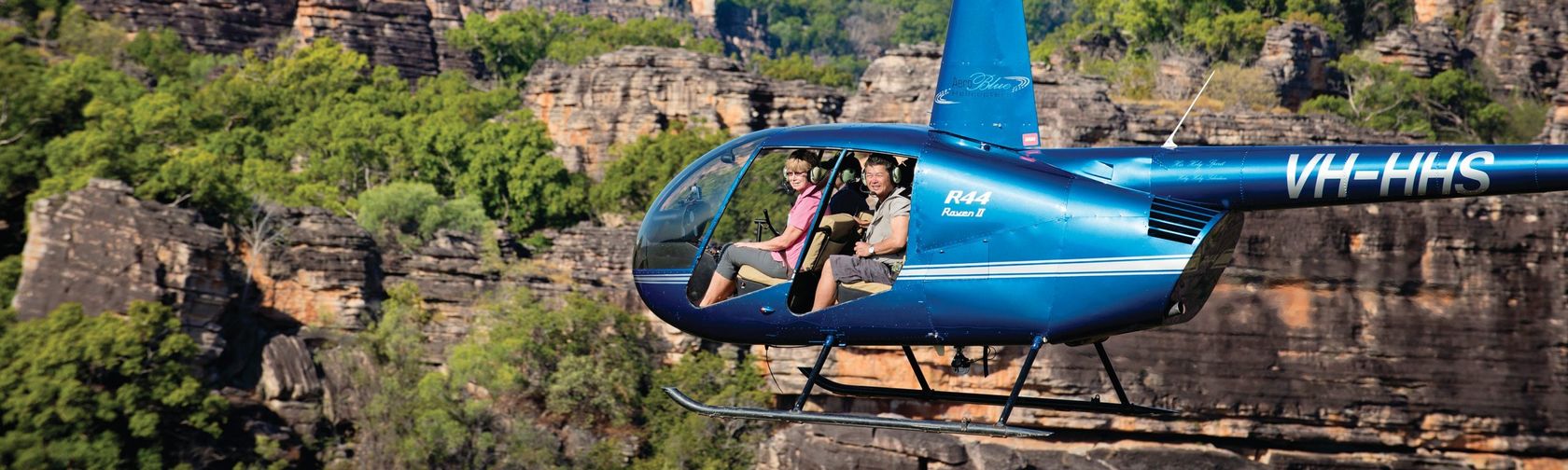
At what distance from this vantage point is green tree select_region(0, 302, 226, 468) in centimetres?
4659

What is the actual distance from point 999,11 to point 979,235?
176cm

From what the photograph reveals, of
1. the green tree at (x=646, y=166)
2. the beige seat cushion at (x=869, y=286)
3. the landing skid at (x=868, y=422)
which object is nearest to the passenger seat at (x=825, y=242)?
the beige seat cushion at (x=869, y=286)

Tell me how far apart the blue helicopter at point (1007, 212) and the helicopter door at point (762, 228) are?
25mm

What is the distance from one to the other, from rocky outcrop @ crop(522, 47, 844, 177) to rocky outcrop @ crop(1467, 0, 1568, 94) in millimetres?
24308

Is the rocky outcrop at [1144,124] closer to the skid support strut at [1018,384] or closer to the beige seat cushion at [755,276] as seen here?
the beige seat cushion at [755,276]

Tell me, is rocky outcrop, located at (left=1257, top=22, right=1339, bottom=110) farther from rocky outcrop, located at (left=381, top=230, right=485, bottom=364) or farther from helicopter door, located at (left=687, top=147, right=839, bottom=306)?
helicopter door, located at (left=687, top=147, right=839, bottom=306)

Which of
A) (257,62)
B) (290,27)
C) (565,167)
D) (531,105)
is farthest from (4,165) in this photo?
(290,27)

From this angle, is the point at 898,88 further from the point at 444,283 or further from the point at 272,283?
the point at 272,283

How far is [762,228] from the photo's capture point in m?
16.6

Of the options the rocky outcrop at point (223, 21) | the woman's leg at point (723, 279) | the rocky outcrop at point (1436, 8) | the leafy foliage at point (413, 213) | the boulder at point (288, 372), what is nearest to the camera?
the woman's leg at point (723, 279)

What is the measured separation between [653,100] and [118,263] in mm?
33335

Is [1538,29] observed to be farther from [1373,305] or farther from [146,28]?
[146,28]

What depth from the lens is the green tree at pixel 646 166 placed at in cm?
7344

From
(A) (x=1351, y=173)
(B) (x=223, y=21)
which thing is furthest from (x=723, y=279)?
(B) (x=223, y=21)
